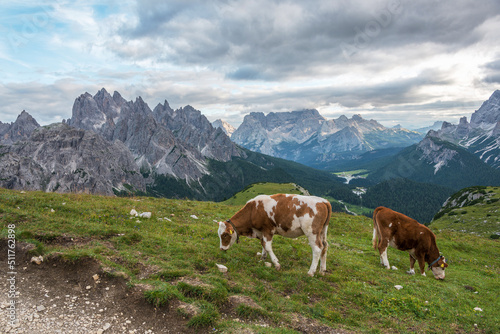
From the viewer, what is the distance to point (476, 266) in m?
20.3

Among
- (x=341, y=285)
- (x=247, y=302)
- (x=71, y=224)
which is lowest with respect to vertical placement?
(x=341, y=285)

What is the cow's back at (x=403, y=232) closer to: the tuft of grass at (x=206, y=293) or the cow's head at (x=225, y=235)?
the cow's head at (x=225, y=235)

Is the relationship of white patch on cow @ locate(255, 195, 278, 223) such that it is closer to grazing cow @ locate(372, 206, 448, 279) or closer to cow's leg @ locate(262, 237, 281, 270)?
cow's leg @ locate(262, 237, 281, 270)

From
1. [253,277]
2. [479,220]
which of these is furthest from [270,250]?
[479,220]

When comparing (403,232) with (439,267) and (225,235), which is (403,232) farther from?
(225,235)

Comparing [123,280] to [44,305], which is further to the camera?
[123,280]

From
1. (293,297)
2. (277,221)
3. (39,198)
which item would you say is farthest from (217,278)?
(39,198)

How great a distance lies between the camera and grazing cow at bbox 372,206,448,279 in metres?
16.4

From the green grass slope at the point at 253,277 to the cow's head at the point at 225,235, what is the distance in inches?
23.0

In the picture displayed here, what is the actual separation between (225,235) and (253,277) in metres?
3.06

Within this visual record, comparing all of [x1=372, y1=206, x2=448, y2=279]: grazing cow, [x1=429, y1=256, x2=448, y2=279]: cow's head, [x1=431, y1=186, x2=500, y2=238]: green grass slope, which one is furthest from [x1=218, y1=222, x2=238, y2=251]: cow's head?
[x1=431, y1=186, x2=500, y2=238]: green grass slope

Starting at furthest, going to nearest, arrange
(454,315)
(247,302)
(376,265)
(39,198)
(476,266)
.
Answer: (476,266) < (39,198) < (376,265) < (454,315) < (247,302)

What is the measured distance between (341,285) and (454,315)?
15.5ft

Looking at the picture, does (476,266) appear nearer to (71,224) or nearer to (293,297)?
(293,297)
